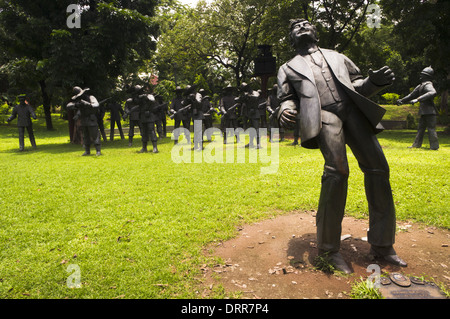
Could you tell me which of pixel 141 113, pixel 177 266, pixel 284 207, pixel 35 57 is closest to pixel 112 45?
pixel 35 57

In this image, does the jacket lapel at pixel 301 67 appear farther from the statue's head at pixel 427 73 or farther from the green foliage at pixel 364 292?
the statue's head at pixel 427 73

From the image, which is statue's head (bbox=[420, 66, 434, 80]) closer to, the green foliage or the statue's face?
the statue's face

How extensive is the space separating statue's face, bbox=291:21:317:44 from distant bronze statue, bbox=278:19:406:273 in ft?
1.18

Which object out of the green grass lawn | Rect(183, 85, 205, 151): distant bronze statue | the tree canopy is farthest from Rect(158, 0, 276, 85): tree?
the green grass lawn

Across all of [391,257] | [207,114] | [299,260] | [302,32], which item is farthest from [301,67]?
[207,114]

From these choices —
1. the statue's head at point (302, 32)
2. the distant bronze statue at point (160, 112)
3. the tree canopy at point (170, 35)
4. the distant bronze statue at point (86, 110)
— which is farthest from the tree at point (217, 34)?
the statue's head at point (302, 32)

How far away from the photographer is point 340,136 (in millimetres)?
3049

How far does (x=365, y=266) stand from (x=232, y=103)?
1234 cm

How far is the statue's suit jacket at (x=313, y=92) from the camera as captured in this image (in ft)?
10.00

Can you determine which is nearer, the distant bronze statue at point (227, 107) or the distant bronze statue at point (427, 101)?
the distant bronze statue at point (427, 101)

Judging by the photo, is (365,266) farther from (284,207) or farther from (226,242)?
(284,207)

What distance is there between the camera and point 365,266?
10.5ft

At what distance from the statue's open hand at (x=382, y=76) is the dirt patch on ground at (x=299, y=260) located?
190 centimetres

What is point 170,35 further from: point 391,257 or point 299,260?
point 391,257
